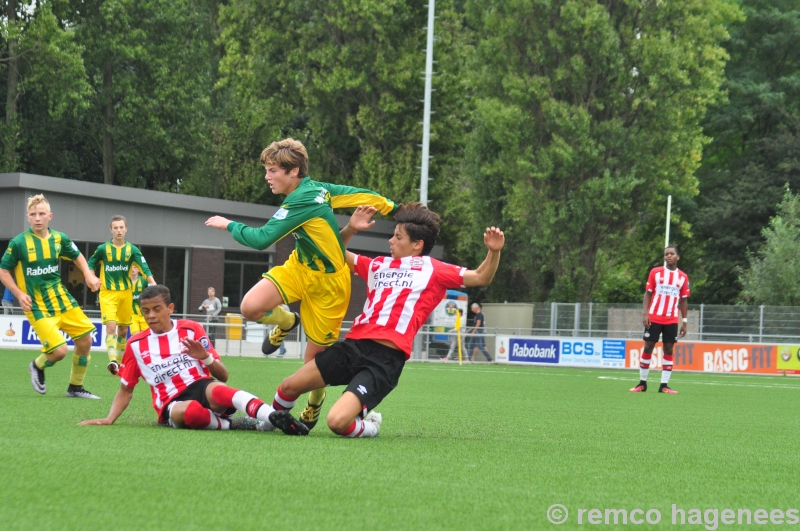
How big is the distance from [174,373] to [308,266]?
116 cm

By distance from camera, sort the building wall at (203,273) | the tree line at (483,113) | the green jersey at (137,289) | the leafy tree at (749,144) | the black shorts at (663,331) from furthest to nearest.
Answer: the leafy tree at (749,144)
the building wall at (203,273)
the tree line at (483,113)
the black shorts at (663,331)
the green jersey at (137,289)

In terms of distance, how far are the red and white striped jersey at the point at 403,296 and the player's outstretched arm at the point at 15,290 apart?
3.71 metres

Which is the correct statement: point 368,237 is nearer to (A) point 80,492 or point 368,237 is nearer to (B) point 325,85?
(B) point 325,85

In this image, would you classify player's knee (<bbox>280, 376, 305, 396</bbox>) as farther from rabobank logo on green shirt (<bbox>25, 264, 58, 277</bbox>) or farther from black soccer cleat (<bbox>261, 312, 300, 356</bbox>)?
rabobank logo on green shirt (<bbox>25, 264, 58, 277</bbox>)

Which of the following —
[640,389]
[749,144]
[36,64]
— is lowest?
[640,389]

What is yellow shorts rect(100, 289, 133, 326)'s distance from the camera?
542 inches

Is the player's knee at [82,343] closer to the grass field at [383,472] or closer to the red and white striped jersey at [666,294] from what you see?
the grass field at [383,472]

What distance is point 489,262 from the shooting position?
21.5ft

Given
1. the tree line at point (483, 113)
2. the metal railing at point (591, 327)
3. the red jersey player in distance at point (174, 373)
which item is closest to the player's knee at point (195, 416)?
the red jersey player in distance at point (174, 373)

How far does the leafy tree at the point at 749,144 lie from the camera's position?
3884 centimetres

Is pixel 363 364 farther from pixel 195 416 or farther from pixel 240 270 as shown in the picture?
pixel 240 270

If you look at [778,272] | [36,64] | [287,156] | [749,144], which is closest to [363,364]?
[287,156]

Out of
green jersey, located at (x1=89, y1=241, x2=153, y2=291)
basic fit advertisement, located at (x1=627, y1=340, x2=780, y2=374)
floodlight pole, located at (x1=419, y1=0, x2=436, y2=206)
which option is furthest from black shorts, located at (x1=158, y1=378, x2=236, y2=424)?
floodlight pole, located at (x1=419, y1=0, x2=436, y2=206)

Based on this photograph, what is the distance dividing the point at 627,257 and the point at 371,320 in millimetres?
35259
